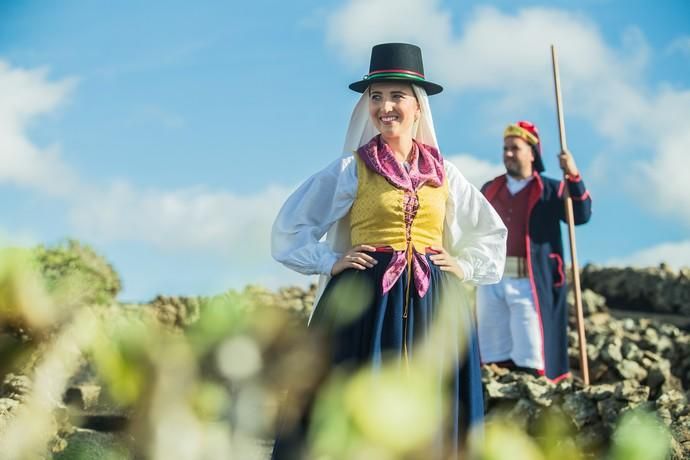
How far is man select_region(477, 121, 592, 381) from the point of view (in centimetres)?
671

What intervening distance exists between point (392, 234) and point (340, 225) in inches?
11.9

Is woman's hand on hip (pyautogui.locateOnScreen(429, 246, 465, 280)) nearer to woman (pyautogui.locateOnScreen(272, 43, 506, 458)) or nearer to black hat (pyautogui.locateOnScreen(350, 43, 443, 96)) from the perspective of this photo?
woman (pyautogui.locateOnScreen(272, 43, 506, 458))

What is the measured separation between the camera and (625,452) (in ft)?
3.64

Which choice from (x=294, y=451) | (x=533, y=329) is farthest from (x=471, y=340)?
(x=533, y=329)

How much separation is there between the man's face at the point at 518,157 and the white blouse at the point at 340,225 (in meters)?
3.28

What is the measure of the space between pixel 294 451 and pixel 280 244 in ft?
2.73

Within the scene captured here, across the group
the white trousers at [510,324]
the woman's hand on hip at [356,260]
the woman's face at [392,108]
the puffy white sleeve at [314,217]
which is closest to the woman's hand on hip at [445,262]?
the woman's hand on hip at [356,260]

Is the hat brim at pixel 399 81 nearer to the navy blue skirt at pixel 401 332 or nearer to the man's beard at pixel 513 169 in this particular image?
the navy blue skirt at pixel 401 332

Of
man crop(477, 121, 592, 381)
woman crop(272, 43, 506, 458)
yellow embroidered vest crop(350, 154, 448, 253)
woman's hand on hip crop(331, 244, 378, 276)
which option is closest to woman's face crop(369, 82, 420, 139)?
woman crop(272, 43, 506, 458)

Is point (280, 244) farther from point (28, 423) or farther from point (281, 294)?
point (281, 294)

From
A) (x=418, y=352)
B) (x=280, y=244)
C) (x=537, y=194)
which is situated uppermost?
(x=537, y=194)

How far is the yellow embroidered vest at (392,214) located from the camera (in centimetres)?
339

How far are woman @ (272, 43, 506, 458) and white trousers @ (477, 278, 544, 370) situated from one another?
10.2 feet

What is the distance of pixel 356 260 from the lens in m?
3.34
